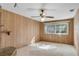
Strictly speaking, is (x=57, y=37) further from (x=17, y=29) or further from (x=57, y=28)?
(x=17, y=29)

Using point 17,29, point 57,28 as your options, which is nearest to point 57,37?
point 57,28

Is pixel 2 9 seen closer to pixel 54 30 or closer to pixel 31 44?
pixel 31 44

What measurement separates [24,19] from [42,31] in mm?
386

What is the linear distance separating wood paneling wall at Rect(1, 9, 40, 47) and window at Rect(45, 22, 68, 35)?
0.70 ft

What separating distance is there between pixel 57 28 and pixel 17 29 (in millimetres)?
677

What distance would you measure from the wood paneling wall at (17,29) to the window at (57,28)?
213 millimetres

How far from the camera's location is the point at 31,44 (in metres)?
1.69

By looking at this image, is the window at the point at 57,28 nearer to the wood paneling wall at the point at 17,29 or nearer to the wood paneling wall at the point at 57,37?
the wood paneling wall at the point at 57,37

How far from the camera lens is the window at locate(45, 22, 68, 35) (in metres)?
1.58

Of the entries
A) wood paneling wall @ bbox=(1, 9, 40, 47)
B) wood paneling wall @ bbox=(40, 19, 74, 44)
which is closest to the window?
wood paneling wall @ bbox=(40, 19, 74, 44)

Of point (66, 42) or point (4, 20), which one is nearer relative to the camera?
point (4, 20)

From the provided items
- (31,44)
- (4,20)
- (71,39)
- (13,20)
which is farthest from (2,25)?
(71,39)

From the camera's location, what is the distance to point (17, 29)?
155 centimetres

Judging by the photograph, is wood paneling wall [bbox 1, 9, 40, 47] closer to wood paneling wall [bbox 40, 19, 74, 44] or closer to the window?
wood paneling wall [bbox 40, 19, 74, 44]
